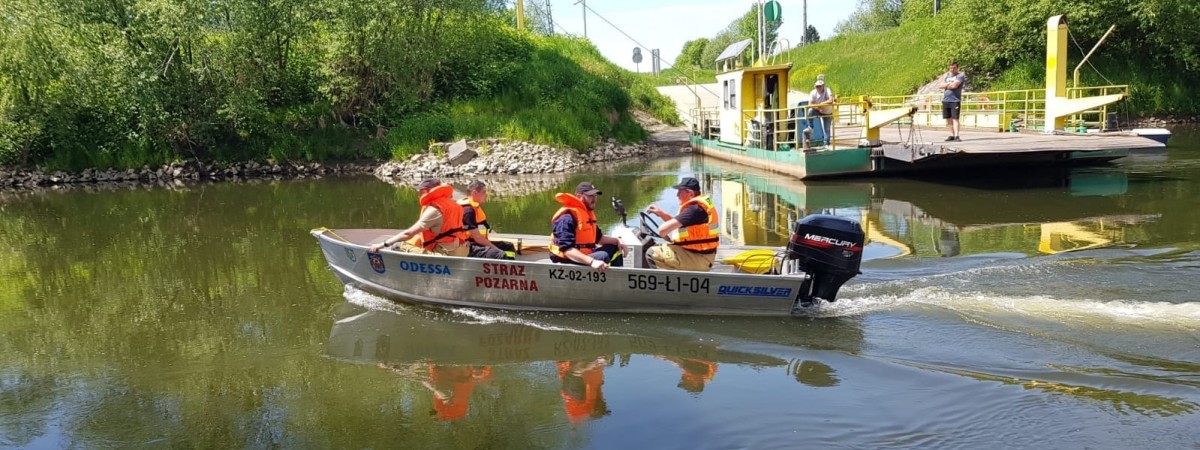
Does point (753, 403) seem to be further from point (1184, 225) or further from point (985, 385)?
point (1184, 225)

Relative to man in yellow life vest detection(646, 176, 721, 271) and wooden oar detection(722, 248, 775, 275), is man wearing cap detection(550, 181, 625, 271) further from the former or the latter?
wooden oar detection(722, 248, 775, 275)

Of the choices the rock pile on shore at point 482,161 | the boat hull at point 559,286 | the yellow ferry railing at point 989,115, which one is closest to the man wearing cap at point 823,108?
the yellow ferry railing at point 989,115

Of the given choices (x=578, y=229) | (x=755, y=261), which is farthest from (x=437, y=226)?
(x=755, y=261)

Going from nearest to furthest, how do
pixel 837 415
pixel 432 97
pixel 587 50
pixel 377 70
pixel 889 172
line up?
pixel 837 415
pixel 889 172
pixel 377 70
pixel 432 97
pixel 587 50

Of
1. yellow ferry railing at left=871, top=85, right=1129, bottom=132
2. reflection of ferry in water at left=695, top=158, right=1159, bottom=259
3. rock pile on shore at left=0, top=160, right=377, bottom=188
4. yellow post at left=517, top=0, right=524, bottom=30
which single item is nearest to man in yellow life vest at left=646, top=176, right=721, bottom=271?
reflection of ferry in water at left=695, top=158, right=1159, bottom=259

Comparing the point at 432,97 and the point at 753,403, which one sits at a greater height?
the point at 432,97

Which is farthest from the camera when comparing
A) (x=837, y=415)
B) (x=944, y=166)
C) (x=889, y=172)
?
(x=889, y=172)

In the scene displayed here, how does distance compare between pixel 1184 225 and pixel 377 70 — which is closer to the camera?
pixel 1184 225

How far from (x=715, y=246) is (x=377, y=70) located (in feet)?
77.6

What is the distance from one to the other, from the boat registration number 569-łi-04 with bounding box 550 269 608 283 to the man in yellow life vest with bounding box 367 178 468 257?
122cm

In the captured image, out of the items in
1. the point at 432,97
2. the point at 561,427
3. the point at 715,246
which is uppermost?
the point at 432,97

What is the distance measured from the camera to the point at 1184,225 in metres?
11.6

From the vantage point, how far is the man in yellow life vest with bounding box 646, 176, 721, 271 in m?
8.06

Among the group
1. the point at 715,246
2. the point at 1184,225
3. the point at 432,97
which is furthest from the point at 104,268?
the point at 432,97
